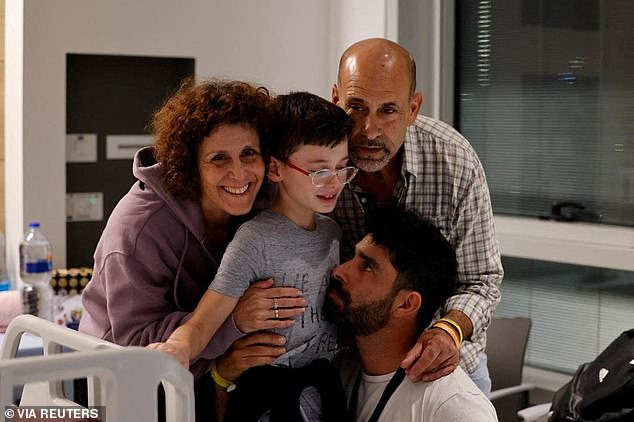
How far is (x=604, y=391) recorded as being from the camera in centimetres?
283

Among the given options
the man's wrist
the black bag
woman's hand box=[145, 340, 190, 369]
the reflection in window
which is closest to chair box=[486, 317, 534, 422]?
the black bag

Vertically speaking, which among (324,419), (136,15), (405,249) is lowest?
(324,419)

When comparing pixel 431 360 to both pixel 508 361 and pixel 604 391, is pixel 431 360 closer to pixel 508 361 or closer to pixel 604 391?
pixel 604 391

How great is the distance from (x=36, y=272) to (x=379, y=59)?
1926 millimetres

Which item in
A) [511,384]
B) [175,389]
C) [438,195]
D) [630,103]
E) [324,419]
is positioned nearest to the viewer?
[175,389]

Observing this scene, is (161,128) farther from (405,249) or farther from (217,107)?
(405,249)

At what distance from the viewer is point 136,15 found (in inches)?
159

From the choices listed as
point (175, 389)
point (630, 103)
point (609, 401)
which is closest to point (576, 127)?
point (630, 103)

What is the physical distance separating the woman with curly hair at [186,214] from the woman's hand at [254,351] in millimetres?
34

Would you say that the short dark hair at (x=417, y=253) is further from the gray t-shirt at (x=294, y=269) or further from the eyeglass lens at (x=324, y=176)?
the eyeglass lens at (x=324, y=176)

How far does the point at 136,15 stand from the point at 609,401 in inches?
93.5

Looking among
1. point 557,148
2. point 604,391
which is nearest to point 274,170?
point 604,391

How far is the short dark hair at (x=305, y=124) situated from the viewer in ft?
6.38

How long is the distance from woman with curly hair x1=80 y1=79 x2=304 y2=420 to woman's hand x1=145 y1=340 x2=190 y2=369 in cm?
14
